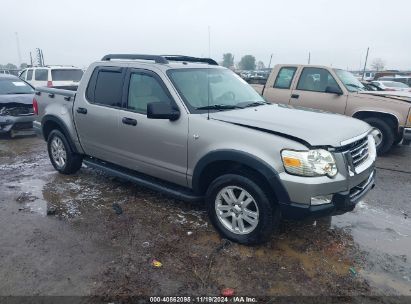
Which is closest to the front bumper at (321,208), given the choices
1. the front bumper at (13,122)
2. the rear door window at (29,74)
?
the front bumper at (13,122)

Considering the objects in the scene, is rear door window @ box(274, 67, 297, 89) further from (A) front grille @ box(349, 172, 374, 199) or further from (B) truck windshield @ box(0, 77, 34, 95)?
(B) truck windshield @ box(0, 77, 34, 95)

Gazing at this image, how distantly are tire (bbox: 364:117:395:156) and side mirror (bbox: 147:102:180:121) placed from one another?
Answer: 5098 mm

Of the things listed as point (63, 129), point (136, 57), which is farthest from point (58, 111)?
point (136, 57)

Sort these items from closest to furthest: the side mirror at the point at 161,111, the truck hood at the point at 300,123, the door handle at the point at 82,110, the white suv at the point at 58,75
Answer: the truck hood at the point at 300,123, the side mirror at the point at 161,111, the door handle at the point at 82,110, the white suv at the point at 58,75

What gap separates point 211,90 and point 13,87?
7.62 meters

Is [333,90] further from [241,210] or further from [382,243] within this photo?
[241,210]

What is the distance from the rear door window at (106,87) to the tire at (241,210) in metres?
1.85

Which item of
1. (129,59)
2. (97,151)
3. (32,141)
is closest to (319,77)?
(129,59)

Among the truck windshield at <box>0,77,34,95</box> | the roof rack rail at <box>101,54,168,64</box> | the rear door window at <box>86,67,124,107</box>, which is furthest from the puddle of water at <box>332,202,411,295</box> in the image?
the truck windshield at <box>0,77,34,95</box>

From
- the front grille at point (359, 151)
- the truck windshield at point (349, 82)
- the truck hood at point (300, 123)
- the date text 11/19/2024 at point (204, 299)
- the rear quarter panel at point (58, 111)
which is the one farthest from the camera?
the truck windshield at point (349, 82)

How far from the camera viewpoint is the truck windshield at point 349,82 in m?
7.49

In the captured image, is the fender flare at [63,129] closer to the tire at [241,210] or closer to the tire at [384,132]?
the tire at [241,210]

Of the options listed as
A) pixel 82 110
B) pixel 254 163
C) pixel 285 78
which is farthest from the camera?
pixel 285 78

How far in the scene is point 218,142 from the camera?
359cm
